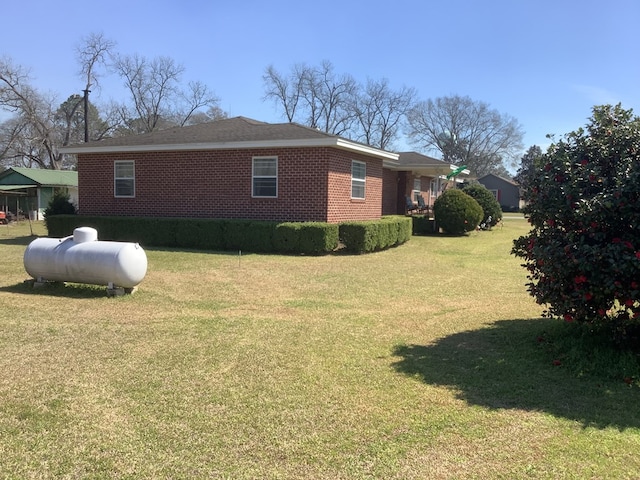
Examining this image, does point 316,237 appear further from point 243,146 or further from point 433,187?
point 433,187

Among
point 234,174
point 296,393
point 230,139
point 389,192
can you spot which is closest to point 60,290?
point 296,393

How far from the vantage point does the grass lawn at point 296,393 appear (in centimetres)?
306

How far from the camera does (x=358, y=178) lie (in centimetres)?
1638

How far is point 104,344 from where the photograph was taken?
17.5 ft

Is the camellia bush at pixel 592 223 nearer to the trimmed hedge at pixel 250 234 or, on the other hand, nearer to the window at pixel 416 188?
the trimmed hedge at pixel 250 234

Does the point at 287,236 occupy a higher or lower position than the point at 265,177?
lower

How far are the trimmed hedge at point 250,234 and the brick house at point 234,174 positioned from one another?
3.77 feet

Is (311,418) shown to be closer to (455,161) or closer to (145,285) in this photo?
(145,285)

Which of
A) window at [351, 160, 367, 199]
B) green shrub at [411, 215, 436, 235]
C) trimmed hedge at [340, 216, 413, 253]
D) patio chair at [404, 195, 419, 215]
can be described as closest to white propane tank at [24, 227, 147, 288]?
trimmed hedge at [340, 216, 413, 253]

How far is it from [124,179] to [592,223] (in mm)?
15635

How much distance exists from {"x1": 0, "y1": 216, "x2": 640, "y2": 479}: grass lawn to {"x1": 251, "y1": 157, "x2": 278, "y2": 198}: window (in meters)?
7.44

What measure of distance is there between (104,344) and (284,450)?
300 centimetres

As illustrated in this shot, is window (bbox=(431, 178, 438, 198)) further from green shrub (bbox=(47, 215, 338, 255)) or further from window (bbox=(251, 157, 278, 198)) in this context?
green shrub (bbox=(47, 215, 338, 255))

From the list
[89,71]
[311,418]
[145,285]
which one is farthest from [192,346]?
[89,71]
